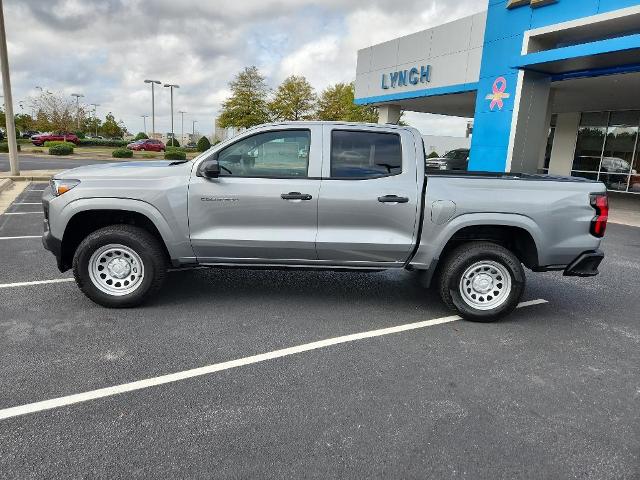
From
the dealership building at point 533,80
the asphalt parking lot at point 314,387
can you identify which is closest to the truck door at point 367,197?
the asphalt parking lot at point 314,387

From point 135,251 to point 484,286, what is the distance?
3517 millimetres

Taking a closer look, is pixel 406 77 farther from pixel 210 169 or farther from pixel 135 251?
pixel 135 251

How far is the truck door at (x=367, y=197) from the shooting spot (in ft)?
14.9

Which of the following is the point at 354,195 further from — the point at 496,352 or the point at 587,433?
the point at 587,433

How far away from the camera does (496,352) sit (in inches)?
159

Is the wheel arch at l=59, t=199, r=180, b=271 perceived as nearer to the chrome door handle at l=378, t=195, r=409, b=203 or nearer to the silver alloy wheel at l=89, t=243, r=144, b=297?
the silver alloy wheel at l=89, t=243, r=144, b=297

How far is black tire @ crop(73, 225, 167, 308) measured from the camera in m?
4.54

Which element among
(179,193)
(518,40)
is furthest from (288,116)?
(179,193)

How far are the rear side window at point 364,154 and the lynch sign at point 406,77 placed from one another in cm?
1725

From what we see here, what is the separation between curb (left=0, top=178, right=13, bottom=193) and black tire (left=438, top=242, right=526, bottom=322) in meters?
13.3

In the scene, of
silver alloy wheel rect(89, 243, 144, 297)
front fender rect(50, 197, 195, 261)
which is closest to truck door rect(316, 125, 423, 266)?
Answer: front fender rect(50, 197, 195, 261)

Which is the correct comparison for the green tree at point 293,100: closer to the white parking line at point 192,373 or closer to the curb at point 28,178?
the curb at point 28,178

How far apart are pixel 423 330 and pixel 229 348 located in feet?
6.04

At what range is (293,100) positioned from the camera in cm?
4281
